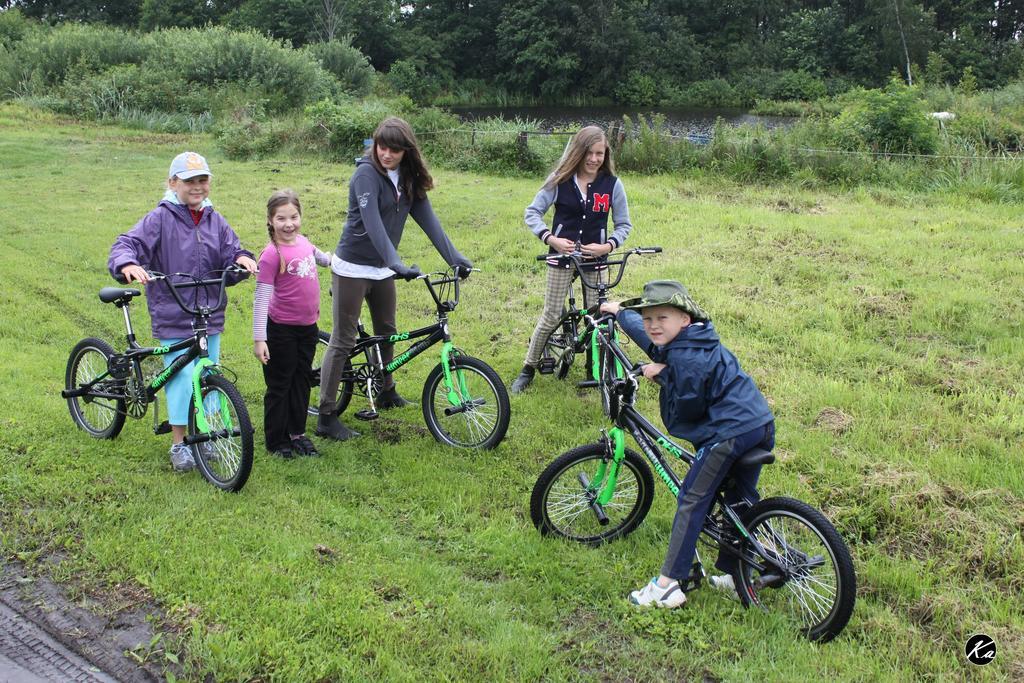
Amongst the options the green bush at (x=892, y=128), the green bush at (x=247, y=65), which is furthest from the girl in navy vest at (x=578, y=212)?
the green bush at (x=247, y=65)

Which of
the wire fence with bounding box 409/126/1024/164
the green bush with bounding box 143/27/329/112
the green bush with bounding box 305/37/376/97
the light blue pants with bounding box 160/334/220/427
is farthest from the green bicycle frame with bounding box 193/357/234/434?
the green bush with bounding box 305/37/376/97

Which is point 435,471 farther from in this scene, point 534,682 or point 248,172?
point 248,172

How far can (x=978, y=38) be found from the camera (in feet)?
147

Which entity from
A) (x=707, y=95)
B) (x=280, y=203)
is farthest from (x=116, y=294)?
(x=707, y=95)

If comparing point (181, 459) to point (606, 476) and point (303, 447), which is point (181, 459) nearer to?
point (303, 447)

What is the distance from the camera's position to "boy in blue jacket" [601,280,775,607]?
3.69 metres

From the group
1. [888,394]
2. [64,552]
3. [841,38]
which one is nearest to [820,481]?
[888,394]

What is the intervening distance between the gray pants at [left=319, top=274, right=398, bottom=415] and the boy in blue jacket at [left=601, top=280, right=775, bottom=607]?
7.74 ft

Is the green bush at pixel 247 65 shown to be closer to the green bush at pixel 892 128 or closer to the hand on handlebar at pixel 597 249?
the green bush at pixel 892 128

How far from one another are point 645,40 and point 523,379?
47.2m

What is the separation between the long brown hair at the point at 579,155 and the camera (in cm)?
613

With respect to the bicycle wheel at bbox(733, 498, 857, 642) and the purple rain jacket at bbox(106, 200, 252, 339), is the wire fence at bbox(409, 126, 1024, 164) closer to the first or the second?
the bicycle wheel at bbox(733, 498, 857, 642)

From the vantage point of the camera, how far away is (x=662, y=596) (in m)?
3.89

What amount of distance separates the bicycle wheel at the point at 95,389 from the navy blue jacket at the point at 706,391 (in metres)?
3.63
